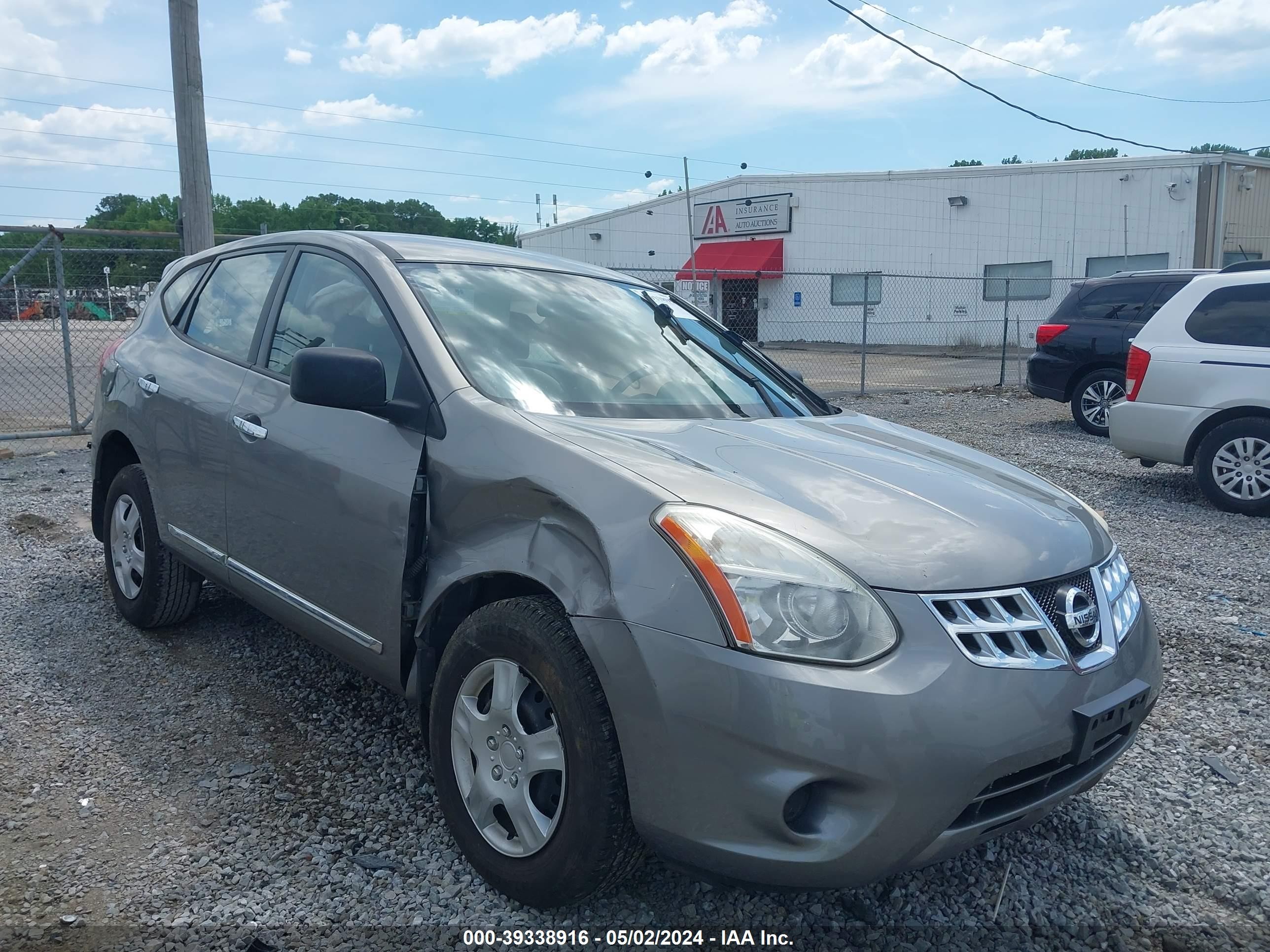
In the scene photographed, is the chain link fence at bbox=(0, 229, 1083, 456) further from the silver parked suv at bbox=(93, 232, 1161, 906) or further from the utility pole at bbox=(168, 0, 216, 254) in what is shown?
the silver parked suv at bbox=(93, 232, 1161, 906)

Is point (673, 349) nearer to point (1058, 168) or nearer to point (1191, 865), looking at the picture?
point (1191, 865)

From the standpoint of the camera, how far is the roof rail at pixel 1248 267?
762 cm

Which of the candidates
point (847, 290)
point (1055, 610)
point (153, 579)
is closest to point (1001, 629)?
point (1055, 610)

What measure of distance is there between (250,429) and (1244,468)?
22.9 ft

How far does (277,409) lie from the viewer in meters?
3.37

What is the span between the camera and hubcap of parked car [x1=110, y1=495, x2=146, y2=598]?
4398mm

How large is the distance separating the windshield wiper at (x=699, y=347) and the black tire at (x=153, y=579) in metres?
2.22

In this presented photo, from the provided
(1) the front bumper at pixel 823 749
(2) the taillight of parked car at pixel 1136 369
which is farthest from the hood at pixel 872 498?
(2) the taillight of parked car at pixel 1136 369

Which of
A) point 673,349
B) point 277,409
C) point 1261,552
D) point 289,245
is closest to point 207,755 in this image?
point 277,409

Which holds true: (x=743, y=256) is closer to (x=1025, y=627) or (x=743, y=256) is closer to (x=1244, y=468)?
(x=1244, y=468)

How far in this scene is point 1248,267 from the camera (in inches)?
308

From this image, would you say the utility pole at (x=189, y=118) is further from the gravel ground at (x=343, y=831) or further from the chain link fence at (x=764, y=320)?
the gravel ground at (x=343, y=831)

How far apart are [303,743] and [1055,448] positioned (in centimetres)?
913

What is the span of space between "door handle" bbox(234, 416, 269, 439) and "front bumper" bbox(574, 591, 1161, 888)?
177 cm
